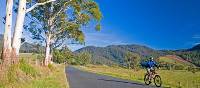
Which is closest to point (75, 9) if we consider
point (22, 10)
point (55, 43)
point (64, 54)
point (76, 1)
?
point (76, 1)

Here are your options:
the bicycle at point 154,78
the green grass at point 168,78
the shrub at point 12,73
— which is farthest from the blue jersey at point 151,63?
the shrub at point 12,73

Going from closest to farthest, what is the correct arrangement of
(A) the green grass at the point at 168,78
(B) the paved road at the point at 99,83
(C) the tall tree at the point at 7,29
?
1. (C) the tall tree at the point at 7,29
2. (B) the paved road at the point at 99,83
3. (A) the green grass at the point at 168,78

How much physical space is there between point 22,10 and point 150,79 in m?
13.9

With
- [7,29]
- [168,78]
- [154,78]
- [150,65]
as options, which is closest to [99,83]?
[154,78]

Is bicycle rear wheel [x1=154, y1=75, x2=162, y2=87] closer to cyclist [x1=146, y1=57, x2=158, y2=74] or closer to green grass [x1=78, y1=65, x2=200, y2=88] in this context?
cyclist [x1=146, y1=57, x2=158, y2=74]

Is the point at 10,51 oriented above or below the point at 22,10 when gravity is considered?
below

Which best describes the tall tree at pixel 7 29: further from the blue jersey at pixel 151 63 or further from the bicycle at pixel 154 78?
the blue jersey at pixel 151 63

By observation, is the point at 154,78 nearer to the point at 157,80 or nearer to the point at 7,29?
the point at 157,80

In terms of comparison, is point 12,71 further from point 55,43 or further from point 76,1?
point 55,43

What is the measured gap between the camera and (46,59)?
4094 centimetres

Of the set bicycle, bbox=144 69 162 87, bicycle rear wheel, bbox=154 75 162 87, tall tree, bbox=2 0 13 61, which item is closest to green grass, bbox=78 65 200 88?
bicycle, bbox=144 69 162 87

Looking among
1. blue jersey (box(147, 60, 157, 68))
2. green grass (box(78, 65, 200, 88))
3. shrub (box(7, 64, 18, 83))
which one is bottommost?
green grass (box(78, 65, 200, 88))

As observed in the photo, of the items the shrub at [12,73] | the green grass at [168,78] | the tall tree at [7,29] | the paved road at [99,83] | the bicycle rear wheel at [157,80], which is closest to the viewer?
the shrub at [12,73]

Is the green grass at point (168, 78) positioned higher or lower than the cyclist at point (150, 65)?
lower
